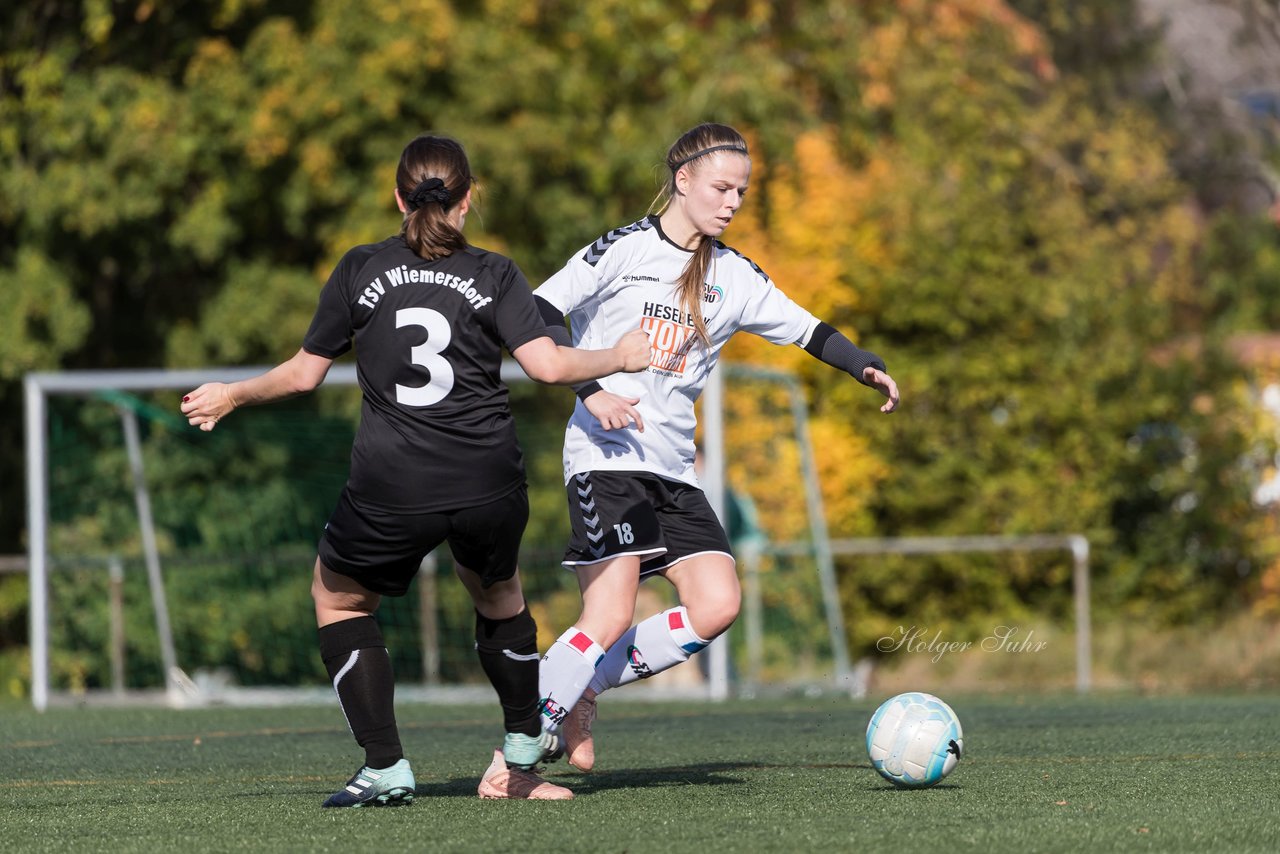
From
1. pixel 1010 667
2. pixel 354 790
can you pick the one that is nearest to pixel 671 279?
pixel 354 790

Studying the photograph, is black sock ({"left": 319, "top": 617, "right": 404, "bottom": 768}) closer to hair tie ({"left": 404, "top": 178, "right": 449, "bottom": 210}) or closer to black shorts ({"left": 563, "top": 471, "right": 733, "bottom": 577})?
black shorts ({"left": 563, "top": 471, "right": 733, "bottom": 577})

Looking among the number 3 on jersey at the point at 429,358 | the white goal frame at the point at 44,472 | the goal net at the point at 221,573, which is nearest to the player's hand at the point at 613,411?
the number 3 on jersey at the point at 429,358

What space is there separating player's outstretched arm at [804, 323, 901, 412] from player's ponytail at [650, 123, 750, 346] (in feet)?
1.22

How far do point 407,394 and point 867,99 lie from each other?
15.1m

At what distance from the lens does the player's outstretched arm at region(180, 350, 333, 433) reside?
481 centimetres

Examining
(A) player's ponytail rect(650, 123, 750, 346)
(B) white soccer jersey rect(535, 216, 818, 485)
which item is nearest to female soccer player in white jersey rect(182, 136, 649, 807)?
(B) white soccer jersey rect(535, 216, 818, 485)

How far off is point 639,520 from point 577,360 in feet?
2.44

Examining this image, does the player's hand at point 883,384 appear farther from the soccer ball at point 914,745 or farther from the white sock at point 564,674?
the white sock at point 564,674

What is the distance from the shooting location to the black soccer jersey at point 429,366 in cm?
467

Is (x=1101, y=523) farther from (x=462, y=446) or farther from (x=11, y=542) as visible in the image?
(x=462, y=446)

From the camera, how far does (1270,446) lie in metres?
16.2

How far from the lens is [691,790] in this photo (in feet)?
16.8

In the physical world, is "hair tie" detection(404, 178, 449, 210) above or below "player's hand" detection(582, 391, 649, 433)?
above

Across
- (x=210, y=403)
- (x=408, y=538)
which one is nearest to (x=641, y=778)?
(x=408, y=538)
